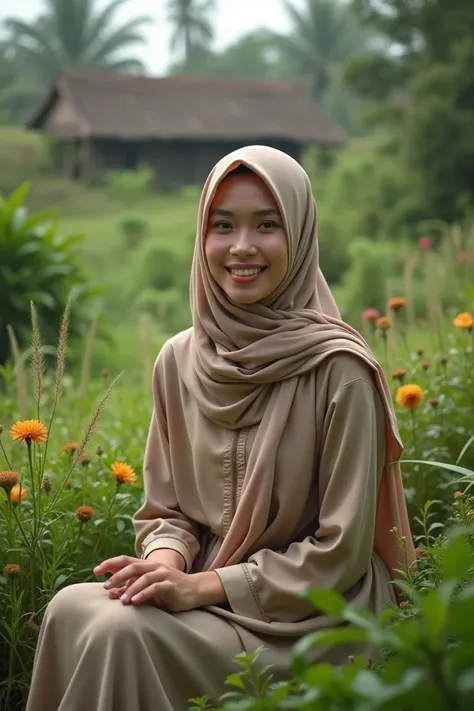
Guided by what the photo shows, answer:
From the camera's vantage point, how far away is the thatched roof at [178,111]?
24547 mm

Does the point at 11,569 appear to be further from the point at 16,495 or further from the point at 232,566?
the point at 232,566

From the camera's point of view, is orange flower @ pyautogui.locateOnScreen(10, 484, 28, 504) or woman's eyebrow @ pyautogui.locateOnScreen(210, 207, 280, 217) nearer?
woman's eyebrow @ pyautogui.locateOnScreen(210, 207, 280, 217)

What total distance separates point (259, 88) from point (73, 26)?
42.5 feet

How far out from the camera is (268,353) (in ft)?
7.25

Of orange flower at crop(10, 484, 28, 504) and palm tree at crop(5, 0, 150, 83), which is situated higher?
palm tree at crop(5, 0, 150, 83)

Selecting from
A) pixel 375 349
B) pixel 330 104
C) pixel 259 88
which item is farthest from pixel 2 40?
pixel 375 349

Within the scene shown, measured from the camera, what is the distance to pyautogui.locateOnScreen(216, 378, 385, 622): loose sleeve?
2127mm

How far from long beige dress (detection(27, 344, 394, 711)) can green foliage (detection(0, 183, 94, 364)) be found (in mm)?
4789

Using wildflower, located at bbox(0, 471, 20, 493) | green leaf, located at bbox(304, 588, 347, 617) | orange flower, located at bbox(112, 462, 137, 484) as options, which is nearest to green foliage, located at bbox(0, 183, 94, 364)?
orange flower, located at bbox(112, 462, 137, 484)

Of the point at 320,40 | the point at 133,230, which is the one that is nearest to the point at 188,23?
the point at 320,40

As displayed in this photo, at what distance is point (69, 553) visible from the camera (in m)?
2.63

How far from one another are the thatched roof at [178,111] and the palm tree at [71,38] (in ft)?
40.6

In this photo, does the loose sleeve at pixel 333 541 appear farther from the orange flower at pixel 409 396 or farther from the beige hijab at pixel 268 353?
the orange flower at pixel 409 396

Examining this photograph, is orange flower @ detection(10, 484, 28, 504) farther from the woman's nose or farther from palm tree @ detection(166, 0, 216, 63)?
palm tree @ detection(166, 0, 216, 63)
